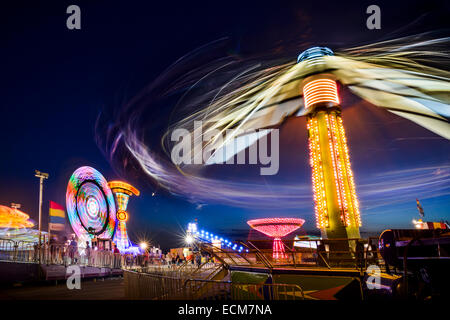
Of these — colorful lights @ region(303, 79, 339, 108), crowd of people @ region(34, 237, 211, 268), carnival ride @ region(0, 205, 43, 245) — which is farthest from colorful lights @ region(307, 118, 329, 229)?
carnival ride @ region(0, 205, 43, 245)

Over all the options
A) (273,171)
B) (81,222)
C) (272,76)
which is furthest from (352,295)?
(81,222)

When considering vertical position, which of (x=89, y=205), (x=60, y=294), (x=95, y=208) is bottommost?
(x=60, y=294)

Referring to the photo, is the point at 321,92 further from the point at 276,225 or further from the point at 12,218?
the point at 12,218

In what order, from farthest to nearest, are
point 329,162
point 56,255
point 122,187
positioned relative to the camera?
point 122,187 → point 56,255 → point 329,162

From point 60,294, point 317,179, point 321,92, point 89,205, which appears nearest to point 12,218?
point 89,205

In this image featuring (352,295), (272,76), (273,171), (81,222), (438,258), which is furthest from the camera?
(273,171)

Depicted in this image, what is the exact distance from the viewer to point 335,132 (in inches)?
705

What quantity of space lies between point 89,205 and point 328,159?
35.4m

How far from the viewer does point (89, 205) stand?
131 feet

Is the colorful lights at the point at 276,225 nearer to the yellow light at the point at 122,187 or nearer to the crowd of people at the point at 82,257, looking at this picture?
the crowd of people at the point at 82,257

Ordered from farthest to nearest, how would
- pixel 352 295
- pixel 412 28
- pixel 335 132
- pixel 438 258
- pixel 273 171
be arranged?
1. pixel 273 171
2. pixel 335 132
3. pixel 412 28
4. pixel 352 295
5. pixel 438 258

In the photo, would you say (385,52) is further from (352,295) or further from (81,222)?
(81,222)

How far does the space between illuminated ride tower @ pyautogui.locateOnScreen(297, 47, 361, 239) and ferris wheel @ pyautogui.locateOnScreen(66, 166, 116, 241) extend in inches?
1226
